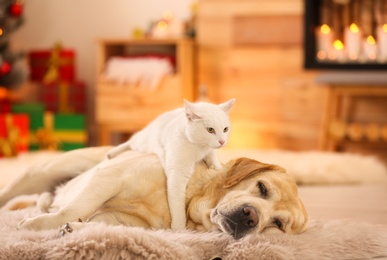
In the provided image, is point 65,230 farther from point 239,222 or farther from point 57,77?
point 57,77

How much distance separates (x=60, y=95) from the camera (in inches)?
190

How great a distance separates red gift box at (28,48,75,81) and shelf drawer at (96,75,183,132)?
48 cm

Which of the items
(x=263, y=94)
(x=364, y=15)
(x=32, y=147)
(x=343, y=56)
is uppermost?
(x=364, y=15)

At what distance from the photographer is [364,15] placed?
13.8ft

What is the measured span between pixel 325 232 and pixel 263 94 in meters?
3.08

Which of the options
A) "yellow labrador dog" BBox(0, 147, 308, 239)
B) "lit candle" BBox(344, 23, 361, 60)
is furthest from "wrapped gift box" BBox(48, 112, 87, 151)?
"yellow labrador dog" BBox(0, 147, 308, 239)

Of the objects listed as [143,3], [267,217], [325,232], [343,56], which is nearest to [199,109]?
[267,217]

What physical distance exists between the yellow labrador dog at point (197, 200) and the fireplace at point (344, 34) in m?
2.77

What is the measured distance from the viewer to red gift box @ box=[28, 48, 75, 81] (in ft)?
16.1

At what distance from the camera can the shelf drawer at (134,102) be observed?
446 cm

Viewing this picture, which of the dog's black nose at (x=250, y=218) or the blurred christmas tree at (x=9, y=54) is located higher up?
the blurred christmas tree at (x=9, y=54)

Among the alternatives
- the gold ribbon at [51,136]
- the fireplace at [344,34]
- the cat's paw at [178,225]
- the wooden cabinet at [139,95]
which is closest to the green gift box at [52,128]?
the gold ribbon at [51,136]

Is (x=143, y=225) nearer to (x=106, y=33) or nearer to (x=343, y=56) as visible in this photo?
(x=343, y=56)

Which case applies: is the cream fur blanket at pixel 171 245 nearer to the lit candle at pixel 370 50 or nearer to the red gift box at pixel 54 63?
the lit candle at pixel 370 50
